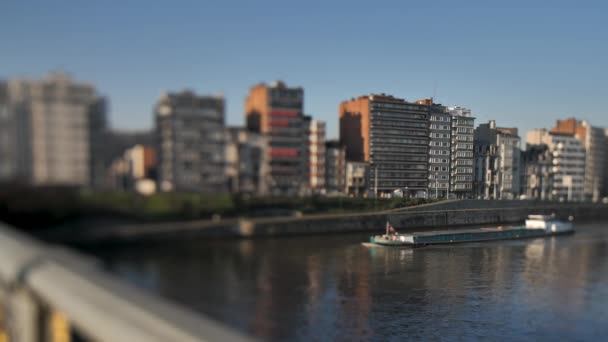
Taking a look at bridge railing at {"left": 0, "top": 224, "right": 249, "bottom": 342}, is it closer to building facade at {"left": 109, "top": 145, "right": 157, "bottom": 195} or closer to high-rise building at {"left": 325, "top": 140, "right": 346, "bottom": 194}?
building facade at {"left": 109, "top": 145, "right": 157, "bottom": 195}

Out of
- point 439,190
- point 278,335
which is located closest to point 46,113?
point 439,190

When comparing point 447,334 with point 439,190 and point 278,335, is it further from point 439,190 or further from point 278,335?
point 278,335

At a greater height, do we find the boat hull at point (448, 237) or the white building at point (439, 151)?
the white building at point (439, 151)

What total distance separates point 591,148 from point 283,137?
1.01 m

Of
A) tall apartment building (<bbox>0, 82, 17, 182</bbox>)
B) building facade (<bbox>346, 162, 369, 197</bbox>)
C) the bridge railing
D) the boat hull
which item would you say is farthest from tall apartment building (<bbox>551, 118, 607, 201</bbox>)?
tall apartment building (<bbox>0, 82, 17, 182</bbox>)

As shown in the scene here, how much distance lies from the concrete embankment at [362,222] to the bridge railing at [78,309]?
198 millimetres

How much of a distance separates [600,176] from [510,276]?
51 centimetres

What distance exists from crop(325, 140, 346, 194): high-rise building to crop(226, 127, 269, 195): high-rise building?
0.18m

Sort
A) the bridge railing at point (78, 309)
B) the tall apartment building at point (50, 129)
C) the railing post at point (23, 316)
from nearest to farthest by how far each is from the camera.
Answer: the bridge railing at point (78, 309) → the tall apartment building at point (50, 129) → the railing post at point (23, 316)

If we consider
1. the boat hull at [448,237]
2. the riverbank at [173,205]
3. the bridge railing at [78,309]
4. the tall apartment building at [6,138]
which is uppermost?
the tall apartment building at [6,138]

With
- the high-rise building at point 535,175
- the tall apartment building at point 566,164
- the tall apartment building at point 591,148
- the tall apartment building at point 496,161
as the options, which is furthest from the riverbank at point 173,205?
the tall apartment building at point 591,148

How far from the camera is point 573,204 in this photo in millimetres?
1430

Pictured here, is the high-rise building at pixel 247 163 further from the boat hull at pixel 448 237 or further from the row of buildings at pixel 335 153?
the boat hull at pixel 448 237

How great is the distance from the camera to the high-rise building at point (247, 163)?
1.32 m
